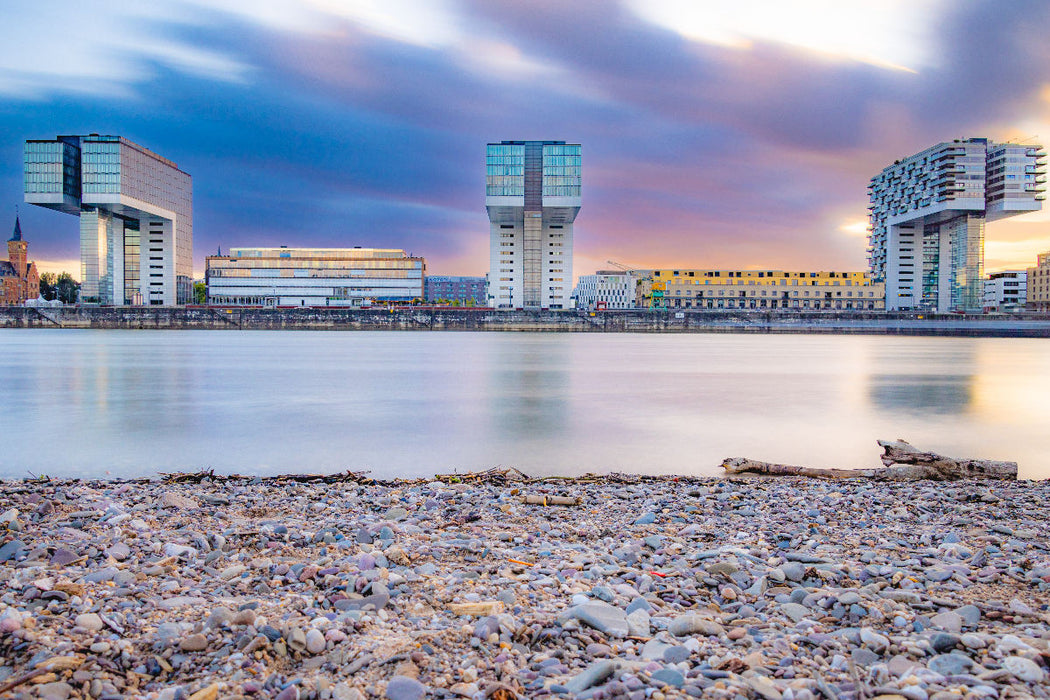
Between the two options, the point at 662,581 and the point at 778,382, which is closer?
the point at 662,581

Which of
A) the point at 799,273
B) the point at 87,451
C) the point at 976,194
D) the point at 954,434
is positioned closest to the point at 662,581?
the point at 87,451

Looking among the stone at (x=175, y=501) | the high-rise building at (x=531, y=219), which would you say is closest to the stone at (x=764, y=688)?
the stone at (x=175, y=501)

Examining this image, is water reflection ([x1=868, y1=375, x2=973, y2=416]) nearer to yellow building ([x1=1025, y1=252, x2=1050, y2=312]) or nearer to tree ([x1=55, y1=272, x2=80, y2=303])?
tree ([x1=55, y1=272, x2=80, y2=303])

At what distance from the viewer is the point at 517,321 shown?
9894cm

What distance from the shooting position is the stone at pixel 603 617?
347cm

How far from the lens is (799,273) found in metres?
169

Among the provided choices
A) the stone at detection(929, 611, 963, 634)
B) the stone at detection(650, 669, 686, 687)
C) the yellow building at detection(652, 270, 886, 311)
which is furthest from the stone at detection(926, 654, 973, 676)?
the yellow building at detection(652, 270, 886, 311)

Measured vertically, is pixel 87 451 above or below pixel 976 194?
below

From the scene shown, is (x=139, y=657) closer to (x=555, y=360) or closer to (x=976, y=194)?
(x=555, y=360)

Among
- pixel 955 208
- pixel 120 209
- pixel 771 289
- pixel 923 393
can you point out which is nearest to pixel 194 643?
pixel 923 393

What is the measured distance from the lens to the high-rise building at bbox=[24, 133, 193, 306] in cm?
10806

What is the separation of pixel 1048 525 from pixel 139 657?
6.59 meters

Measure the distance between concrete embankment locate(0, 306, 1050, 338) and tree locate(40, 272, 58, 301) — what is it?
75112 millimetres

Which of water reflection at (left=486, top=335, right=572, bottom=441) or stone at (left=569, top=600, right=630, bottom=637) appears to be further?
water reflection at (left=486, top=335, right=572, bottom=441)
